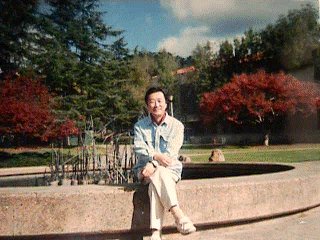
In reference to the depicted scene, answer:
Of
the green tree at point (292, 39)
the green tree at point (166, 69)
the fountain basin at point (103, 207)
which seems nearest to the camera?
the fountain basin at point (103, 207)

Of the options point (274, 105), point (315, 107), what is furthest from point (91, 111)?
point (315, 107)

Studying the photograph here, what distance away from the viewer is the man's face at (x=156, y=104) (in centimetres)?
425

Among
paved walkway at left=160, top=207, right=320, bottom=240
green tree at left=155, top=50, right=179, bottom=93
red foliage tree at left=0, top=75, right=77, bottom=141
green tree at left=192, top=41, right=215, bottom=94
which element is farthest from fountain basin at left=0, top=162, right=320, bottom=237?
green tree at left=155, top=50, right=179, bottom=93

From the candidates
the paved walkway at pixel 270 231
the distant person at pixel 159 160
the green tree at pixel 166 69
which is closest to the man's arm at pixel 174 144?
the distant person at pixel 159 160

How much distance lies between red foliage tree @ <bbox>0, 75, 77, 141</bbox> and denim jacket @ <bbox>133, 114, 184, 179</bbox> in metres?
20.9

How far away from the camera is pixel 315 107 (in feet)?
117

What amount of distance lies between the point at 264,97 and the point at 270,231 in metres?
31.9

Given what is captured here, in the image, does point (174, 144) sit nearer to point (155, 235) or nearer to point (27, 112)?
point (155, 235)

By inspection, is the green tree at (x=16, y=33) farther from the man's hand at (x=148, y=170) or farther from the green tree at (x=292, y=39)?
the man's hand at (x=148, y=170)

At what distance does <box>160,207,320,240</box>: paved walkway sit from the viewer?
4.46m

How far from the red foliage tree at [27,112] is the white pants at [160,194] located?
21229 millimetres

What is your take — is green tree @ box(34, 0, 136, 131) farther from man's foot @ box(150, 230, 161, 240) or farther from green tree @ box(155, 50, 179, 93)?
man's foot @ box(150, 230, 161, 240)

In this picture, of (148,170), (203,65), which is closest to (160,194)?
(148,170)

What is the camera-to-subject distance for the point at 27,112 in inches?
967
